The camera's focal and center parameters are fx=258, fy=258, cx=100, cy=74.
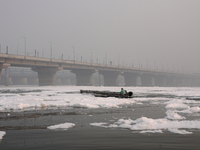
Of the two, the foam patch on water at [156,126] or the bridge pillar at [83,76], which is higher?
the bridge pillar at [83,76]

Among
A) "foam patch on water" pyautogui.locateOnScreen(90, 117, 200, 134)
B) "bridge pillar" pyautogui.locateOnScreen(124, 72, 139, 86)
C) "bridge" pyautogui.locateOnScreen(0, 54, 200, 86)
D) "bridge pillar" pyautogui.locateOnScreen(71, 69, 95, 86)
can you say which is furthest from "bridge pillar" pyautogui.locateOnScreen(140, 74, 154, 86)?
"foam patch on water" pyautogui.locateOnScreen(90, 117, 200, 134)

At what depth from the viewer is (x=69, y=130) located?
42.1 feet

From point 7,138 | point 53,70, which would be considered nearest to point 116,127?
point 7,138

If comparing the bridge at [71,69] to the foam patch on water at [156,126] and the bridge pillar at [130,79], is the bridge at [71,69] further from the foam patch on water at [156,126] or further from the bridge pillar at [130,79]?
the foam patch on water at [156,126]

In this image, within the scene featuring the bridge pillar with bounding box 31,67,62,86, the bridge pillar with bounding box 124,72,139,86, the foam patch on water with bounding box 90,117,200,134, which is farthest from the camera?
the bridge pillar with bounding box 124,72,139,86

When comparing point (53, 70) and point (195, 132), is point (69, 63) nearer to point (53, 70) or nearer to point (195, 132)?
point (53, 70)

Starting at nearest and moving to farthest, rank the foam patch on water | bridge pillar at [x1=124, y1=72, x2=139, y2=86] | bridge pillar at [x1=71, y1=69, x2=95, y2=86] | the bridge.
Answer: the foam patch on water < the bridge < bridge pillar at [x1=71, y1=69, x2=95, y2=86] < bridge pillar at [x1=124, y1=72, x2=139, y2=86]

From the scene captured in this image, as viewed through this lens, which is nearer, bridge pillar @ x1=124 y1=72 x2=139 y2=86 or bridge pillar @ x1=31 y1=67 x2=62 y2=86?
bridge pillar @ x1=31 y1=67 x2=62 y2=86

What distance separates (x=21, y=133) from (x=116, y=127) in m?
4.80

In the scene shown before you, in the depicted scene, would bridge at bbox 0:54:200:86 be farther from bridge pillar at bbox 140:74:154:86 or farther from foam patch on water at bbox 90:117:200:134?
foam patch on water at bbox 90:117:200:134

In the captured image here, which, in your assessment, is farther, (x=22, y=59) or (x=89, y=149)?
(x=22, y=59)

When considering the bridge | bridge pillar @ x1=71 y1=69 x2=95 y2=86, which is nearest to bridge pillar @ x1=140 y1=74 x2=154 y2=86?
the bridge

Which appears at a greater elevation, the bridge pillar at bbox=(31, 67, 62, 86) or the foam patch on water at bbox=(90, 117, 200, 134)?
the bridge pillar at bbox=(31, 67, 62, 86)

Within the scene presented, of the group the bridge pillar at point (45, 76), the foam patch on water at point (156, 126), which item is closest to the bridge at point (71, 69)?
the bridge pillar at point (45, 76)
